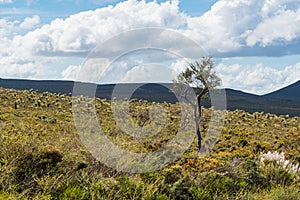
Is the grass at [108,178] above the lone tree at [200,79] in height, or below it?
below

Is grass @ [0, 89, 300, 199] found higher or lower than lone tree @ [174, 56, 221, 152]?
lower

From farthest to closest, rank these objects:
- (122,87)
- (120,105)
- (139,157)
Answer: (120,105)
(122,87)
(139,157)

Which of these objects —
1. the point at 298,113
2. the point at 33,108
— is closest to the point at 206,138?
the point at 33,108

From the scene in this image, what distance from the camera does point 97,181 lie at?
828 centimetres

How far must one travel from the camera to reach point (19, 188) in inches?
314

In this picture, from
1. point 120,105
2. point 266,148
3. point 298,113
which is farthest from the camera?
point 298,113

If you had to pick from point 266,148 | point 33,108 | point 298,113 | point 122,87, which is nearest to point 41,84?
point 298,113

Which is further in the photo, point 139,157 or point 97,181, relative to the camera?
point 139,157

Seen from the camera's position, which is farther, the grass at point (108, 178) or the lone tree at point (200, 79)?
the lone tree at point (200, 79)

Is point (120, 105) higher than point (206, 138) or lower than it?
higher

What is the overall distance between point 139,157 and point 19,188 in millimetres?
2761

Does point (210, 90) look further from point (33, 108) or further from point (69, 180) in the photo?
point (33, 108)

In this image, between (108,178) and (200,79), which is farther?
(200,79)

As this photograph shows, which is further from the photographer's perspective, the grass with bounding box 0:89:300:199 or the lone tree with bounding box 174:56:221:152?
the lone tree with bounding box 174:56:221:152
